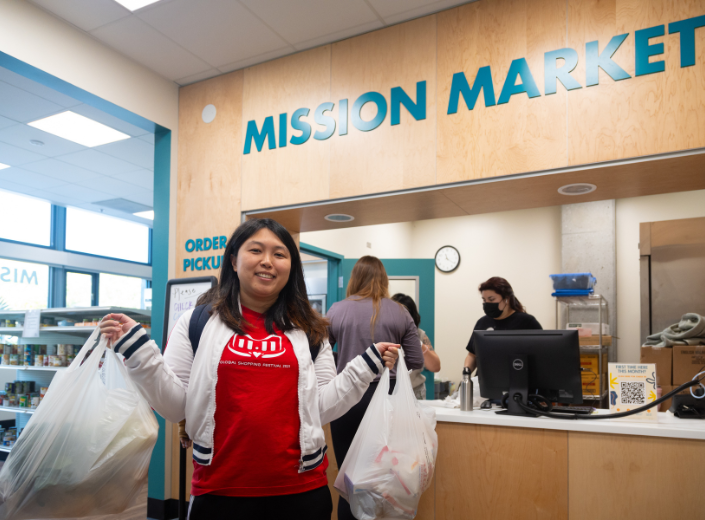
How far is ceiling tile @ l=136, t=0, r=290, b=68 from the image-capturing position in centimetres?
286

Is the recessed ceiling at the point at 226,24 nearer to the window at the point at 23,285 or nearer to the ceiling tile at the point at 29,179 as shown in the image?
the ceiling tile at the point at 29,179

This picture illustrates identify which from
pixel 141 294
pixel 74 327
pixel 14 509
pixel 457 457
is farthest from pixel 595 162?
pixel 141 294

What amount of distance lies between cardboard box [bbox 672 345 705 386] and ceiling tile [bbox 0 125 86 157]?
17.1 feet

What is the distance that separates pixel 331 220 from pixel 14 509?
2491 millimetres

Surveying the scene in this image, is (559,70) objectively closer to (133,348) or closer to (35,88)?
(133,348)

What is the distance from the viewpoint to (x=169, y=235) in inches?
143

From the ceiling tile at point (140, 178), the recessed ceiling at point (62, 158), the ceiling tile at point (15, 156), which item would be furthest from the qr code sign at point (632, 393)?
the ceiling tile at point (15, 156)

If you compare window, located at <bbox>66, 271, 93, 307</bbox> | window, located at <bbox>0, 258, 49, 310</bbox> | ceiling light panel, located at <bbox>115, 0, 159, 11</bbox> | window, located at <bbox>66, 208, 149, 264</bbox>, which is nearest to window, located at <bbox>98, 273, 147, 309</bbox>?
window, located at <bbox>66, 271, 93, 307</bbox>

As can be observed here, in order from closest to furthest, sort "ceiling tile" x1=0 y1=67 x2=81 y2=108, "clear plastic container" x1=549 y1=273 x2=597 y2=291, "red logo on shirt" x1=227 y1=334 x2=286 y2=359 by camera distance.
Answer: "red logo on shirt" x1=227 y1=334 x2=286 y2=359 → "ceiling tile" x1=0 y1=67 x2=81 y2=108 → "clear plastic container" x1=549 y1=273 x2=597 y2=291

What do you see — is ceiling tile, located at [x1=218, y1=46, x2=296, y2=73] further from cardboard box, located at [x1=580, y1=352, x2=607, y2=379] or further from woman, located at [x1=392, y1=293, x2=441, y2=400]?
cardboard box, located at [x1=580, y1=352, x2=607, y2=379]

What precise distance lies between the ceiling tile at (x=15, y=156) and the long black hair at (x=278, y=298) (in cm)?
432

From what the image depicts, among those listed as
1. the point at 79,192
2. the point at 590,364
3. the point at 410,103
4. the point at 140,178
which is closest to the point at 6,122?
the point at 140,178

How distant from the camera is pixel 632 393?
2.34 metres

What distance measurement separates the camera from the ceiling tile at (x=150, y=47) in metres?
3.04
